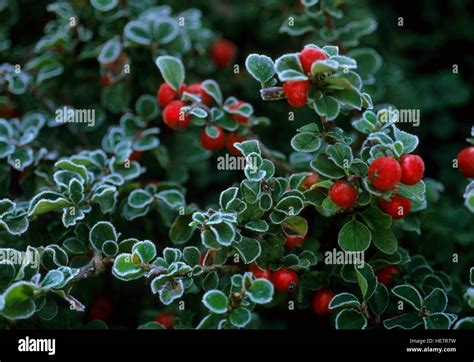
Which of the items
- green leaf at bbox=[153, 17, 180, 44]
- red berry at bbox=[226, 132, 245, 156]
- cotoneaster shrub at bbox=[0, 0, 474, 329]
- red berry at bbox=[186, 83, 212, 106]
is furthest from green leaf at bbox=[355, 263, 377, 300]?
green leaf at bbox=[153, 17, 180, 44]

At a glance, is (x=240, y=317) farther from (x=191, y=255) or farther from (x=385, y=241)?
(x=385, y=241)

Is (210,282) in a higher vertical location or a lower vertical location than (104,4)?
lower

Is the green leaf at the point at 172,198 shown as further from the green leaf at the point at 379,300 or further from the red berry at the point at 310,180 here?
the green leaf at the point at 379,300

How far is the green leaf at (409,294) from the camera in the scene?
1.19 meters

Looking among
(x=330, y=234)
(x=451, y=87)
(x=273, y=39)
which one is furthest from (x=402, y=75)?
(x=330, y=234)

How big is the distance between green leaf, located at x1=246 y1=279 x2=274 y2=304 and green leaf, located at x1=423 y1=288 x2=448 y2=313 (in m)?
0.32

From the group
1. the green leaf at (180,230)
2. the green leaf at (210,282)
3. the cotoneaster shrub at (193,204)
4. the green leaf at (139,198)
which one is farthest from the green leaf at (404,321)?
the green leaf at (139,198)

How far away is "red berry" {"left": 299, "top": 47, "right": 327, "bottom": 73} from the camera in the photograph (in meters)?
1.12

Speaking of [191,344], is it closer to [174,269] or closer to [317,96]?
[174,269]

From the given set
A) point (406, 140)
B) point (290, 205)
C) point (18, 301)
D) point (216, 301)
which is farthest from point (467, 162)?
point (18, 301)

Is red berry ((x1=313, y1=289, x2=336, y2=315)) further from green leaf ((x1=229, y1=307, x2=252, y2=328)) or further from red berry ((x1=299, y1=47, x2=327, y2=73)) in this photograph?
red berry ((x1=299, y1=47, x2=327, y2=73))

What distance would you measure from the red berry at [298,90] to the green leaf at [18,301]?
57cm

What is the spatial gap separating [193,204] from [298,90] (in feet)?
1.34

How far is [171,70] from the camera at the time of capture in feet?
4.45
